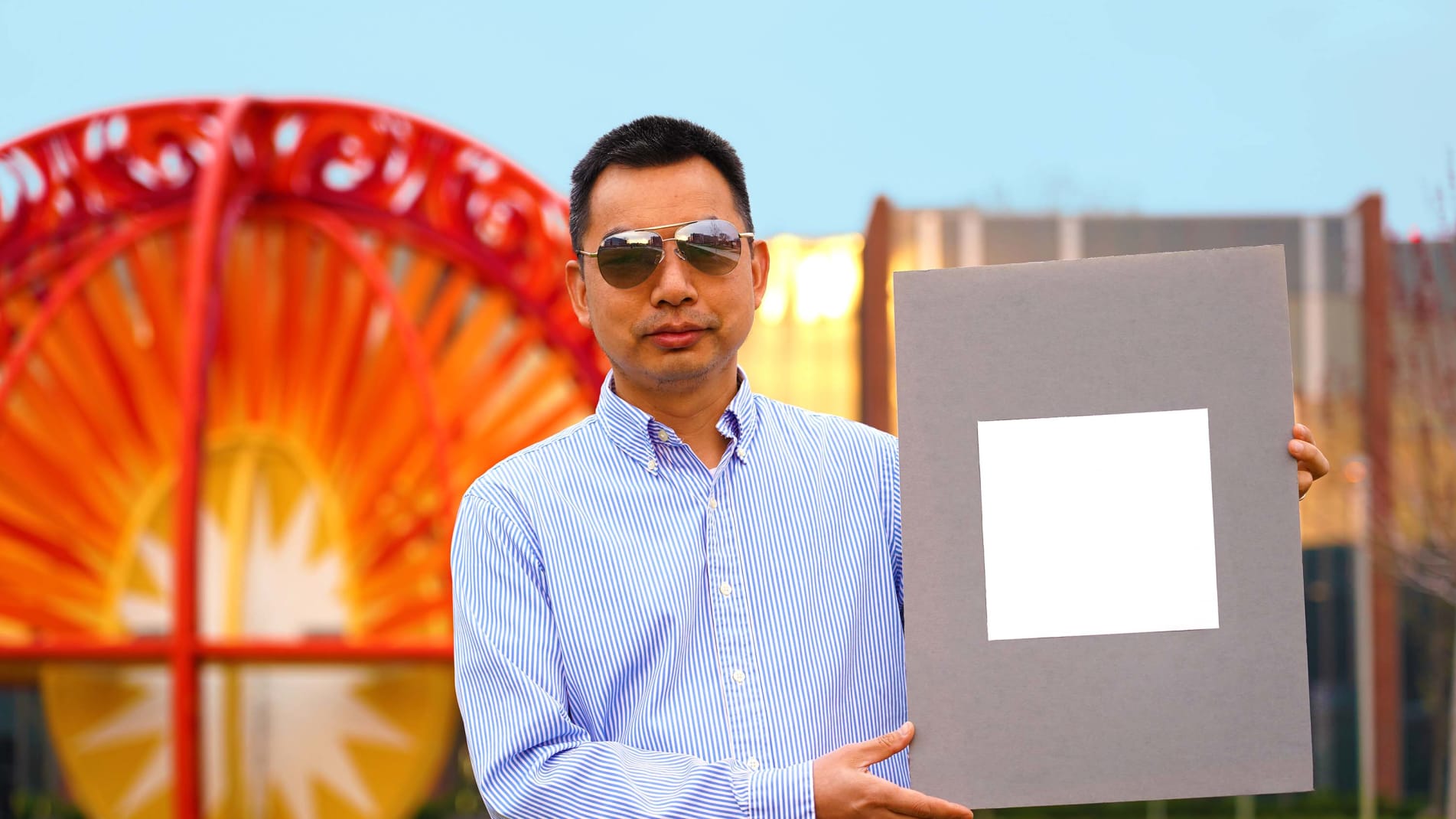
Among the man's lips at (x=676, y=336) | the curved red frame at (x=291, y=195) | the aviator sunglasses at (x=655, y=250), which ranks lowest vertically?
the man's lips at (x=676, y=336)

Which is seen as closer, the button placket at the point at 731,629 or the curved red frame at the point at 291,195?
the button placket at the point at 731,629

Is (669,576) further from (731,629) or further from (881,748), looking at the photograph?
(881,748)

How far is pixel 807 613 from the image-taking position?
5.82 ft

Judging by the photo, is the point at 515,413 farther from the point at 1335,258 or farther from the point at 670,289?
the point at 1335,258

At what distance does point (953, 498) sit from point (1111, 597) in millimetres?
229

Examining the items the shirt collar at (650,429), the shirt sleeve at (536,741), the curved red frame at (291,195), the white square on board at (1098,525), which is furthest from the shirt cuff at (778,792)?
the curved red frame at (291,195)

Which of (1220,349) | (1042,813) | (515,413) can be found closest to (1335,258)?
(1042,813)

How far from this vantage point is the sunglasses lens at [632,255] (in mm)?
1711

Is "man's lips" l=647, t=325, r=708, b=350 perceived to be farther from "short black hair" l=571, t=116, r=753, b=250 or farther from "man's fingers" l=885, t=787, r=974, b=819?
"man's fingers" l=885, t=787, r=974, b=819

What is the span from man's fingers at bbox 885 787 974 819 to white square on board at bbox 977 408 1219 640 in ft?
0.70

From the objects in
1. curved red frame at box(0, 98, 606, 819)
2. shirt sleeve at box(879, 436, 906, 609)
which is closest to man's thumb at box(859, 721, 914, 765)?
shirt sleeve at box(879, 436, 906, 609)

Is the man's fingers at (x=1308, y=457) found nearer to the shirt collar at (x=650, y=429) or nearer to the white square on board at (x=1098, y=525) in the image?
the white square on board at (x=1098, y=525)

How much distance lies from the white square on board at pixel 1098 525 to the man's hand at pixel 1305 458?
11 cm

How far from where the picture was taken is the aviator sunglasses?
5.62ft
